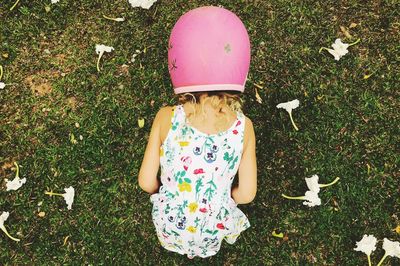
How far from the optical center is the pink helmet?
2496 millimetres

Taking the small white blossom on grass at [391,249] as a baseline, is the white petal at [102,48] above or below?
above

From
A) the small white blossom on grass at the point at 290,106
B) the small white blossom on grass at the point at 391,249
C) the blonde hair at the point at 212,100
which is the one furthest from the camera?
the small white blossom on grass at the point at 290,106

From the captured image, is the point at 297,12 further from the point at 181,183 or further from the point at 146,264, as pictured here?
the point at 146,264

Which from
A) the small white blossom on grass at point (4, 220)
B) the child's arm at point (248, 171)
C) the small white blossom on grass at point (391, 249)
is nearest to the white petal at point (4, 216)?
the small white blossom on grass at point (4, 220)

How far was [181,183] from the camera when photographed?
280 centimetres

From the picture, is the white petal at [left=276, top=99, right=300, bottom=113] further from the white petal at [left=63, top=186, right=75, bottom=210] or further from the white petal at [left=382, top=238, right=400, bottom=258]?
the white petal at [left=63, top=186, right=75, bottom=210]

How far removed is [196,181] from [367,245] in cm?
163

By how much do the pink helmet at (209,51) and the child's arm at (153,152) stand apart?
425 millimetres

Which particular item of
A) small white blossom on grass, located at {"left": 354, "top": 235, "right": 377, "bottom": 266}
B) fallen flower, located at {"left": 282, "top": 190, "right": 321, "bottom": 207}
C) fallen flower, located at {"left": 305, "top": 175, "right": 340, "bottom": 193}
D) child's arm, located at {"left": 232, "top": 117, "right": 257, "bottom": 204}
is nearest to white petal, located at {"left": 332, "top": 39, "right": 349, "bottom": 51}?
fallen flower, located at {"left": 305, "top": 175, "right": 340, "bottom": 193}

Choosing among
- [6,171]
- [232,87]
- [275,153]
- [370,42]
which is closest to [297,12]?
[370,42]

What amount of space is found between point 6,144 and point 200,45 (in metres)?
2.12

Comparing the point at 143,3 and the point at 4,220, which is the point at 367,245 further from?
the point at 4,220

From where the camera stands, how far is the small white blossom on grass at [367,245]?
3.59 metres

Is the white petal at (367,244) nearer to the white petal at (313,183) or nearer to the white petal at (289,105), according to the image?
the white petal at (313,183)
